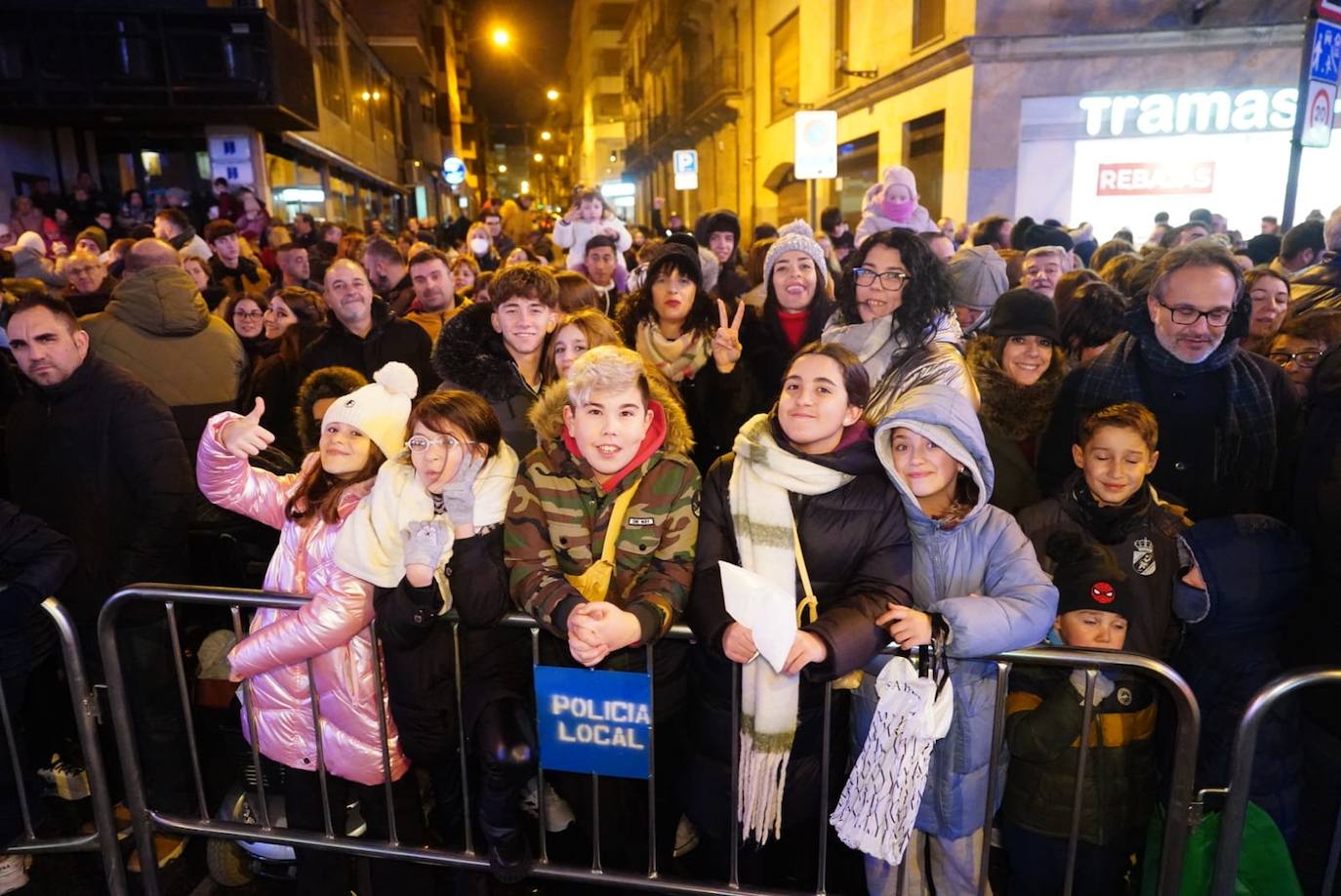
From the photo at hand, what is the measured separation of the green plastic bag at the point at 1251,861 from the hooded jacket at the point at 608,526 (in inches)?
64.9

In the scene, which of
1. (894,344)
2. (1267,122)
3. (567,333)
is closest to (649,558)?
(567,333)

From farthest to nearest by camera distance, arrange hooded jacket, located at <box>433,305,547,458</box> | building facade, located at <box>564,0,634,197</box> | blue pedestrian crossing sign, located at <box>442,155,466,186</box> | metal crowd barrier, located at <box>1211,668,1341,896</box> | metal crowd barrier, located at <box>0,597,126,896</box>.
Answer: building facade, located at <box>564,0,634,197</box> → blue pedestrian crossing sign, located at <box>442,155,466,186</box> → hooded jacket, located at <box>433,305,547,458</box> → metal crowd barrier, located at <box>0,597,126,896</box> → metal crowd barrier, located at <box>1211,668,1341,896</box>

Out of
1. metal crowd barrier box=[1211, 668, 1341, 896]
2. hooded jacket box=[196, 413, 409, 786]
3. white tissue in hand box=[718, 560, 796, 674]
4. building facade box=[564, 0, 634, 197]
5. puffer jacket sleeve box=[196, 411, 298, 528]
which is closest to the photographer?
metal crowd barrier box=[1211, 668, 1341, 896]

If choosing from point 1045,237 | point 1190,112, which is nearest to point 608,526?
point 1045,237

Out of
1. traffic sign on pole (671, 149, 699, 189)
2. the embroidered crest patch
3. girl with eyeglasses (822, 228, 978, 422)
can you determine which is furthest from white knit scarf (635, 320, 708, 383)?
traffic sign on pole (671, 149, 699, 189)

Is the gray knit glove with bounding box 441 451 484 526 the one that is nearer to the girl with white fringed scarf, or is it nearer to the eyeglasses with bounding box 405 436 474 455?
the eyeglasses with bounding box 405 436 474 455

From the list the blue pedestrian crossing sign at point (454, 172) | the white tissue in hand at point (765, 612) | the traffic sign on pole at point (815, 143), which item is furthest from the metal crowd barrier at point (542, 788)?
the blue pedestrian crossing sign at point (454, 172)

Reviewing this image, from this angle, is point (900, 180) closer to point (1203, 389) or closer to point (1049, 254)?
point (1049, 254)

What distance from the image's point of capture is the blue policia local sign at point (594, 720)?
99.1 inches

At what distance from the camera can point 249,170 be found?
18.4 metres

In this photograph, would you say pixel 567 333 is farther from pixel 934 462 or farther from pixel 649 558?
pixel 934 462

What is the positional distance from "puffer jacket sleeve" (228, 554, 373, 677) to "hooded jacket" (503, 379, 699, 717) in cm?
51

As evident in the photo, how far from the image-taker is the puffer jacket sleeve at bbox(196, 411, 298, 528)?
2939 millimetres

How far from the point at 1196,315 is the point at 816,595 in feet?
5.93
